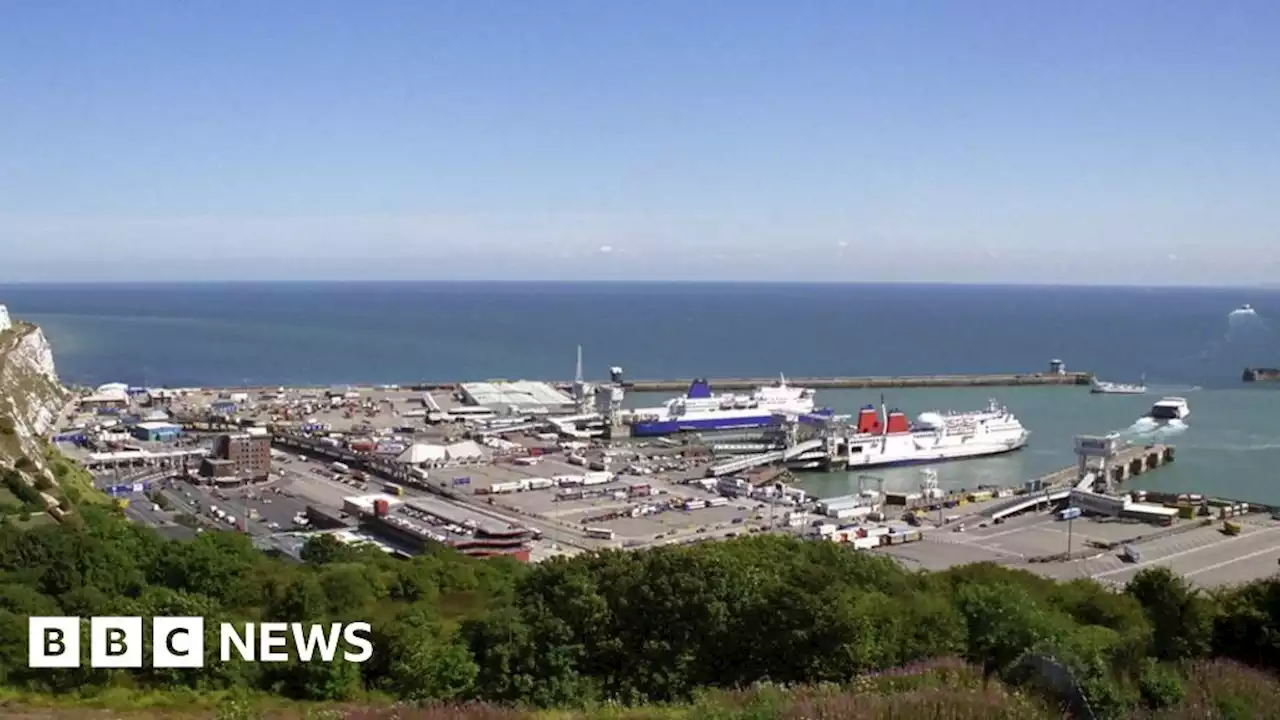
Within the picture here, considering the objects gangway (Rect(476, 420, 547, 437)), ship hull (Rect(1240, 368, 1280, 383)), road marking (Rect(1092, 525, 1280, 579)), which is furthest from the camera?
ship hull (Rect(1240, 368, 1280, 383))

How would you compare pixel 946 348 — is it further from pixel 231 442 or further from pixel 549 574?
pixel 549 574

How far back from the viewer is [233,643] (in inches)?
217

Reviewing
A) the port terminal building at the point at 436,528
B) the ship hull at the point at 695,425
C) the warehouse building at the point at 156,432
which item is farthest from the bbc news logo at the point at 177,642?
the ship hull at the point at 695,425

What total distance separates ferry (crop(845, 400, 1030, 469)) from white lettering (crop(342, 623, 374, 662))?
682 inches

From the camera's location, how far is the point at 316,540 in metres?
9.71

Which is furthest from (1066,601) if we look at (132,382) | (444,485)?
(132,382)

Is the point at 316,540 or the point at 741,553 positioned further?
the point at 316,540

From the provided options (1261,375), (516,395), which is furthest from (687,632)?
(1261,375)

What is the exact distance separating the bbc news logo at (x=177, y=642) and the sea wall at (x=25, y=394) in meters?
8.70

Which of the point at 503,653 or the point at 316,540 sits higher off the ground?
the point at 503,653

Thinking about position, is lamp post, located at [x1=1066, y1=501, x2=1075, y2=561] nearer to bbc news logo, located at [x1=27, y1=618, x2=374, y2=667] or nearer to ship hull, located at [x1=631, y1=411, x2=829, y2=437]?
ship hull, located at [x1=631, y1=411, x2=829, y2=437]

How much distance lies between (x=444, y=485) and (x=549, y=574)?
1225 cm

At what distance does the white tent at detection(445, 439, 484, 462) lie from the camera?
20.3m

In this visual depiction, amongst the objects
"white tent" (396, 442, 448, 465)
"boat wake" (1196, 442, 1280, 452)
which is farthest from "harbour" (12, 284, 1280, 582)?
"boat wake" (1196, 442, 1280, 452)
